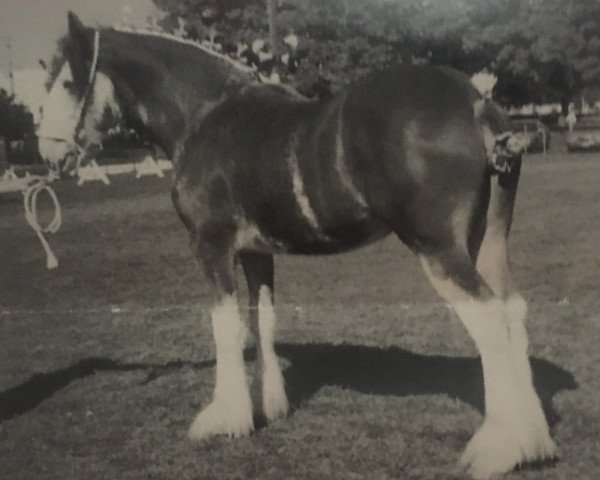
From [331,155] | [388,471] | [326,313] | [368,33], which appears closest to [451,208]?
[331,155]

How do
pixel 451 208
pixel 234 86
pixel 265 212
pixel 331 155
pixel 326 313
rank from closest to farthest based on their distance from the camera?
pixel 451 208 → pixel 331 155 → pixel 265 212 → pixel 234 86 → pixel 326 313

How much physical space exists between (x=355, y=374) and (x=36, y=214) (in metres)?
0.86

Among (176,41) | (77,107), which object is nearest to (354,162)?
(176,41)

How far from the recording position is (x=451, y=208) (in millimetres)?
1453

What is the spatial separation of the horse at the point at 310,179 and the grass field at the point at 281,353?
0.11 m

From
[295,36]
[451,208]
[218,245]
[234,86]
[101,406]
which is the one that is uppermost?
[295,36]

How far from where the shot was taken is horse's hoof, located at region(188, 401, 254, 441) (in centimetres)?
178

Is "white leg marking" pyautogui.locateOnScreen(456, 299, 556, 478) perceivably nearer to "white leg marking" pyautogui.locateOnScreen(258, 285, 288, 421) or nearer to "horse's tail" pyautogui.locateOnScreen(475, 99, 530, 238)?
"horse's tail" pyautogui.locateOnScreen(475, 99, 530, 238)

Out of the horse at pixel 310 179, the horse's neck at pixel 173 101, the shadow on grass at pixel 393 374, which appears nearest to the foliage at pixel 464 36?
the horse at pixel 310 179

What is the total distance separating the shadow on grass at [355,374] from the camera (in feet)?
6.28

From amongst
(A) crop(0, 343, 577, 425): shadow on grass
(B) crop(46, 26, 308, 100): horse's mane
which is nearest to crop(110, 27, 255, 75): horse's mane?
(B) crop(46, 26, 308, 100): horse's mane

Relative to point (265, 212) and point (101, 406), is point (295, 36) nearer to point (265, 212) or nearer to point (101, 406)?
point (265, 212)

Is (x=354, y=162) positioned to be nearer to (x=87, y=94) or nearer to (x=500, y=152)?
(x=500, y=152)

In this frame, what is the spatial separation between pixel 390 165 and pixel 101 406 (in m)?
0.89
